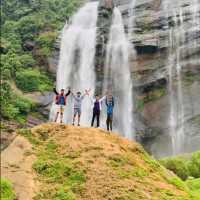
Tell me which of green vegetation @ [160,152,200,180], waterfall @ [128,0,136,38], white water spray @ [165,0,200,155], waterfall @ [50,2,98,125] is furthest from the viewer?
waterfall @ [128,0,136,38]

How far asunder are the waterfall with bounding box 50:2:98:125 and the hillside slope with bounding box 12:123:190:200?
75.6 ft

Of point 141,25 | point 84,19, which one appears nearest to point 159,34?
point 141,25

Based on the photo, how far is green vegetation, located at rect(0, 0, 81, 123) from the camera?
37781 millimetres

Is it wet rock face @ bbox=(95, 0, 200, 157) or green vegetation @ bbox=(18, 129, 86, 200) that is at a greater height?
wet rock face @ bbox=(95, 0, 200, 157)

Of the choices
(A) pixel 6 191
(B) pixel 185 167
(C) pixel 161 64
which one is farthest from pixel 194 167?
(C) pixel 161 64

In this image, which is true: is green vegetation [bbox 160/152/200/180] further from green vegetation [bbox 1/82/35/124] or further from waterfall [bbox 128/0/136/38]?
waterfall [bbox 128/0/136/38]

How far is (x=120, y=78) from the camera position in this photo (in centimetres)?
3759

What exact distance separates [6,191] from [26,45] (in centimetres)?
3536

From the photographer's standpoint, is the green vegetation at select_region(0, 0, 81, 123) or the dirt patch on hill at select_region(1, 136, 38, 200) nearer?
the dirt patch on hill at select_region(1, 136, 38, 200)

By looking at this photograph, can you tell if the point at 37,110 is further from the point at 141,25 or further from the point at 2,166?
the point at 2,166

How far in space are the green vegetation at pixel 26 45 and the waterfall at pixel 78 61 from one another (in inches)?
58.9

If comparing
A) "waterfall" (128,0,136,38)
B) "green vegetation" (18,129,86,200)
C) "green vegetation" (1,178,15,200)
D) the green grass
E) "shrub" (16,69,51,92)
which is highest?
"waterfall" (128,0,136,38)

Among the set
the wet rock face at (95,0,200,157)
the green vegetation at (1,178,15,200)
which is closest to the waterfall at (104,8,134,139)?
the wet rock face at (95,0,200,157)

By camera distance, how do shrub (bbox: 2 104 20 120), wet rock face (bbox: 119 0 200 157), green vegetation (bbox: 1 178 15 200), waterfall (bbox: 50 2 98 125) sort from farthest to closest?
waterfall (bbox: 50 2 98 125)
shrub (bbox: 2 104 20 120)
wet rock face (bbox: 119 0 200 157)
green vegetation (bbox: 1 178 15 200)
